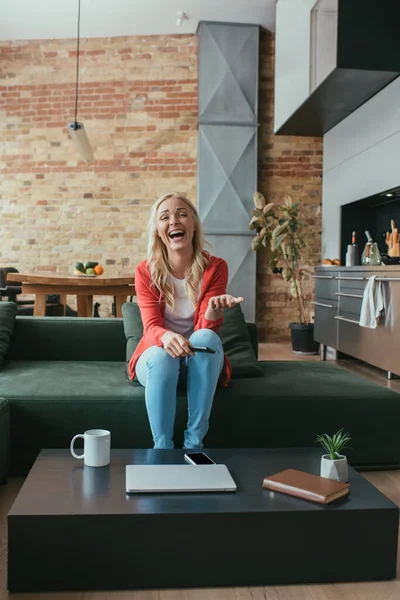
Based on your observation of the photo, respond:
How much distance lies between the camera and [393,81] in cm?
499

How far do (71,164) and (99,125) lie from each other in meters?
0.60

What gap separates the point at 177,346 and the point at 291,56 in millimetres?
4912

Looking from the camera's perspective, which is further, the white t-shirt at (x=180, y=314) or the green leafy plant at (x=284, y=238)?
the green leafy plant at (x=284, y=238)

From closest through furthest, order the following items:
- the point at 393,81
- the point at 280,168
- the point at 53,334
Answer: the point at 53,334
the point at 393,81
the point at 280,168

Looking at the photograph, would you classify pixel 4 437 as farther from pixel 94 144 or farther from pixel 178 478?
pixel 94 144

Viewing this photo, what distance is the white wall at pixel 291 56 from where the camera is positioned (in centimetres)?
571

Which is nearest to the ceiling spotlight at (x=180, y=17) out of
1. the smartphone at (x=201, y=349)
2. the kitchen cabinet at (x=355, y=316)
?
the kitchen cabinet at (x=355, y=316)

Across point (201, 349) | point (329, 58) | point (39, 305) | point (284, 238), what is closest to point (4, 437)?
point (201, 349)

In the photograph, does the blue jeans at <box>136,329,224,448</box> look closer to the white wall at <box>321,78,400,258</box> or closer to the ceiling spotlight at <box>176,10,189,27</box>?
the white wall at <box>321,78,400,258</box>

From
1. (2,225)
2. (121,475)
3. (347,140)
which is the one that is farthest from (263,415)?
(2,225)

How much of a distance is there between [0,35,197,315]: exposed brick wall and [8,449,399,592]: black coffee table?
619 centimetres

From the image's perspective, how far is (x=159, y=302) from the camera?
2.59m

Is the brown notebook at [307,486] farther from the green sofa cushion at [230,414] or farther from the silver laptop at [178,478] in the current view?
the green sofa cushion at [230,414]

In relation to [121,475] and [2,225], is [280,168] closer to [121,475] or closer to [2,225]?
[2,225]
